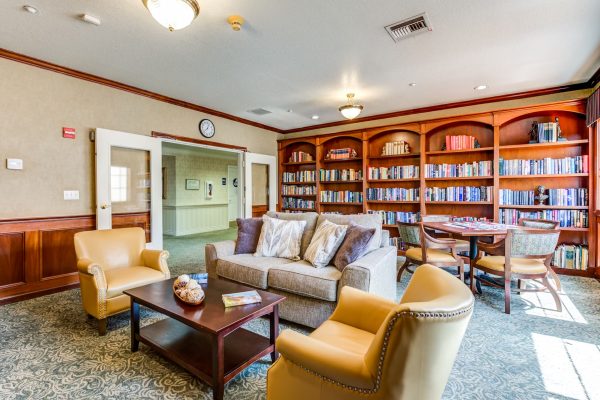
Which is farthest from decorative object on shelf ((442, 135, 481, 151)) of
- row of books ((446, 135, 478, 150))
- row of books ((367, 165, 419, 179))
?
row of books ((367, 165, 419, 179))

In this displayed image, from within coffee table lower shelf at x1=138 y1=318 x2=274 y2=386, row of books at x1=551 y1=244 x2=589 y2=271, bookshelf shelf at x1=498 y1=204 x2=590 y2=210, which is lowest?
coffee table lower shelf at x1=138 y1=318 x2=274 y2=386

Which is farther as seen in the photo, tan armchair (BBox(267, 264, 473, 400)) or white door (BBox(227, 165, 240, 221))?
white door (BBox(227, 165, 240, 221))

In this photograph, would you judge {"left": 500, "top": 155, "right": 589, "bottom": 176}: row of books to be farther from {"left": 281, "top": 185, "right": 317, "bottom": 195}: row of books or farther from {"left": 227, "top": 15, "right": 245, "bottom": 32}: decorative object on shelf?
{"left": 227, "top": 15, "right": 245, "bottom": 32}: decorative object on shelf

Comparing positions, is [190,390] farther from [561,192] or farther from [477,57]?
[561,192]

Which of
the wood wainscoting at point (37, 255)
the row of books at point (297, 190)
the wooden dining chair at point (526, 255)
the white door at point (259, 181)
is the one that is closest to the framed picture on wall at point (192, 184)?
the white door at point (259, 181)

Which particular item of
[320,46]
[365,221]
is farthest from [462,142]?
[320,46]

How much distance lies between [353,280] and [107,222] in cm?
330

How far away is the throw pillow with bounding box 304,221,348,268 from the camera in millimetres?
2666

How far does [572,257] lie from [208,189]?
8.30m

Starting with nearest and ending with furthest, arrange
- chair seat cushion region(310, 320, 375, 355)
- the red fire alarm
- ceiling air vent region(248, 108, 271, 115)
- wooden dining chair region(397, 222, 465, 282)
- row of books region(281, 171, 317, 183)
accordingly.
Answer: chair seat cushion region(310, 320, 375, 355) < wooden dining chair region(397, 222, 465, 282) < the red fire alarm < ceiling air vent region(248, 108, 271, 115) < row of books region(281, 171, 317, 183)

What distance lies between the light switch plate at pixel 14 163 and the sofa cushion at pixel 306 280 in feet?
9.95

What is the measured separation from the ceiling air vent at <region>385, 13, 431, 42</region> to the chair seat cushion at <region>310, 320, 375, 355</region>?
2.53 meters

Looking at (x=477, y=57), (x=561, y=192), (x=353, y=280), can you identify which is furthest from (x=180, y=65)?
(x=561, y=192)

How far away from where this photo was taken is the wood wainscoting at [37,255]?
3.12 metres
